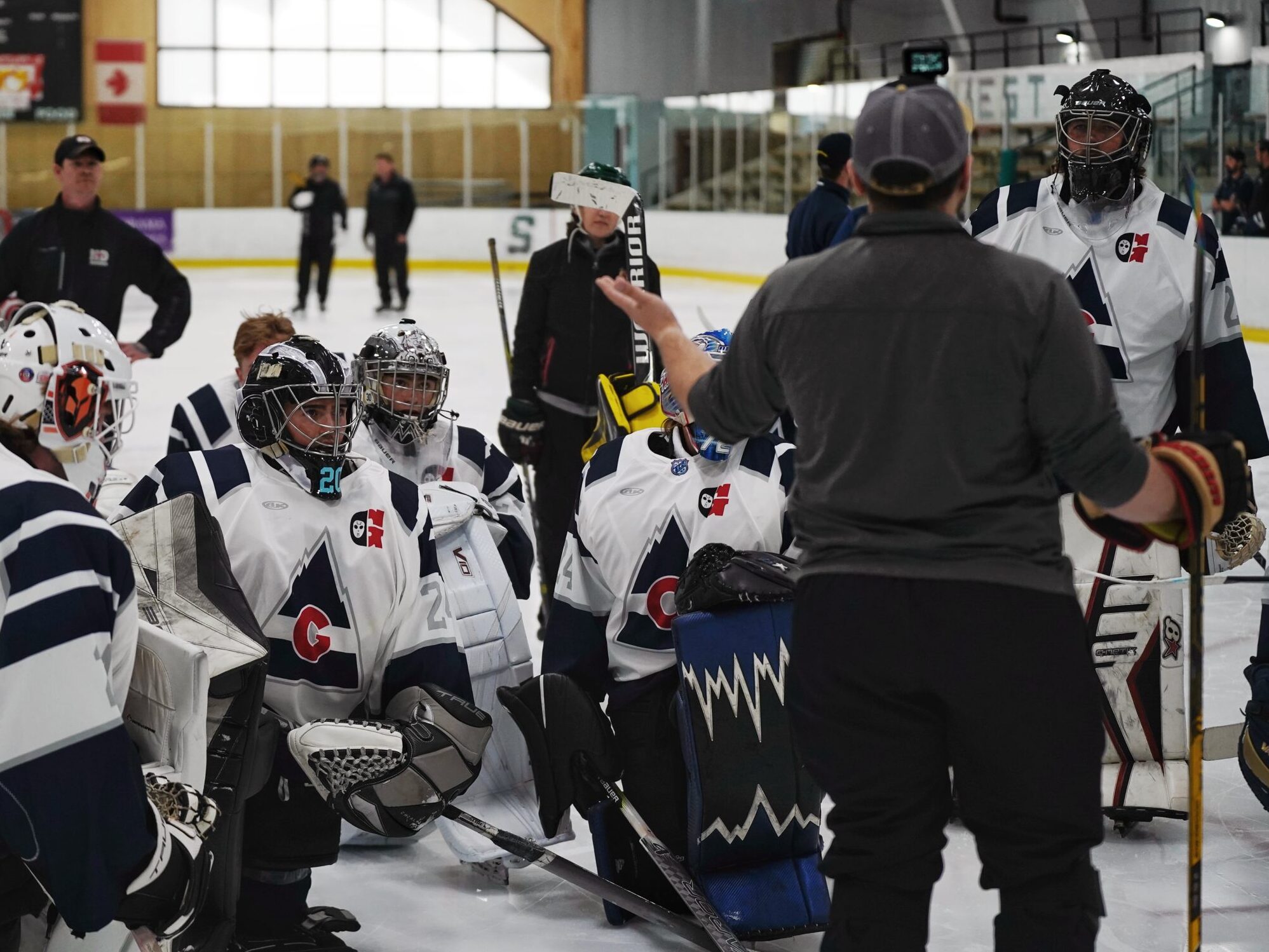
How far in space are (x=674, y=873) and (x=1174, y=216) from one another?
156cm

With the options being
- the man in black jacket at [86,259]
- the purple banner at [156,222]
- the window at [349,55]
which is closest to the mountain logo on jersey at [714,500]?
the man in black jacket at [86,259]

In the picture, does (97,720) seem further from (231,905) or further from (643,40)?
(643,40)

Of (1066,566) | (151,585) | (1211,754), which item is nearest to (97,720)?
(151,585)

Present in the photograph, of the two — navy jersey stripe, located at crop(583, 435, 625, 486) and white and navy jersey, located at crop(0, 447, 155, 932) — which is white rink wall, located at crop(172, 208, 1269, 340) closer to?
navy jersey stripe, located at crop(583, 435, 625, 486)

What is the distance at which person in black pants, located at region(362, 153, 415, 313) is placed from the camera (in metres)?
12.9

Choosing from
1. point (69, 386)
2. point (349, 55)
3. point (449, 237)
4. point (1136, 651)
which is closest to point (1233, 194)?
point (1136, 651)

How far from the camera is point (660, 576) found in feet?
8.38

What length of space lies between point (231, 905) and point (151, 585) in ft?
1.37

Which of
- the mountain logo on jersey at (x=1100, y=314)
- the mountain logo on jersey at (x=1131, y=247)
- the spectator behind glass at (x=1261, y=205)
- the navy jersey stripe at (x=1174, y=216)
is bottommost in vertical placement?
the mountain logo on jersey at (x=1100, y=314)

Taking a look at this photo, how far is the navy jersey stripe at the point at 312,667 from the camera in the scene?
244 cm

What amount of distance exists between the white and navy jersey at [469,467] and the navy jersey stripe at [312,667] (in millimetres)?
643

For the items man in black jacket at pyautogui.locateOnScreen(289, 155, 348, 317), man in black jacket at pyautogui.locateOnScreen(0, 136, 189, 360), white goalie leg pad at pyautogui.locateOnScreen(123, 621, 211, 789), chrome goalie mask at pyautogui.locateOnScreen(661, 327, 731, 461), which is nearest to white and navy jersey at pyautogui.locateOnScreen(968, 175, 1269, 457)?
chrome goalie mask at pyautogui.locateOnScreen(661, 327, 731, 461)

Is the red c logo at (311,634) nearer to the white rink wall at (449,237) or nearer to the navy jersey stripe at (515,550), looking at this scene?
the navy jersey stripe at (515,550)

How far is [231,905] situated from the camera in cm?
208
